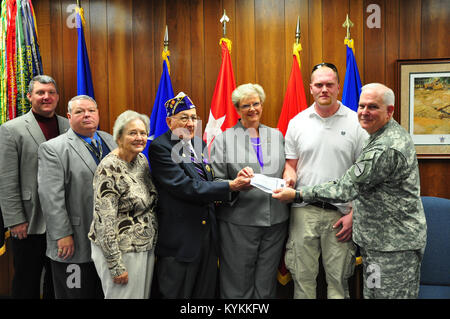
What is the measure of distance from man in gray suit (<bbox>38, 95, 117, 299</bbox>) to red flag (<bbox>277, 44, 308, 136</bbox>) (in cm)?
153

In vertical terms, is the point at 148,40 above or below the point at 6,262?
above

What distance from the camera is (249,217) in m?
2.08

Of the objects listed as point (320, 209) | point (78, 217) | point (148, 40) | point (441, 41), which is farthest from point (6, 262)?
point (441, 41)

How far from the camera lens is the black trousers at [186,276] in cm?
188

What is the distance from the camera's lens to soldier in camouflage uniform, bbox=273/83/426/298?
174 cm

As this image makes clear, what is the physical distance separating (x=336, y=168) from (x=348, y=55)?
119cm

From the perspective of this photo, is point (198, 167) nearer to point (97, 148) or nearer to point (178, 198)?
point (178, 198)

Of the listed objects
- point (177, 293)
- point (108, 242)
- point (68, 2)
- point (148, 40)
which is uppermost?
point (68, 2)

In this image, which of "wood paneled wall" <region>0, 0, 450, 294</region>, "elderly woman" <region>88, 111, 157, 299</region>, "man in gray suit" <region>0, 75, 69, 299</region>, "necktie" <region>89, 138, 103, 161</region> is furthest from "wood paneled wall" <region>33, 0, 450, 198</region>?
"elderly woman" <region>88, 111, 157, 299</region>

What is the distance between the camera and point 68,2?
3148 mm

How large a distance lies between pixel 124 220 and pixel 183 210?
336mm

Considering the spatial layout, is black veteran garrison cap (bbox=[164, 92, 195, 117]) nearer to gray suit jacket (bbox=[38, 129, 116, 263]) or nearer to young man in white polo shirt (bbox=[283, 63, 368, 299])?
gray suit jacket (bbox=[38, 129, 116, 263])

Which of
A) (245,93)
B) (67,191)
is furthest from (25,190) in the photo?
(245,93)

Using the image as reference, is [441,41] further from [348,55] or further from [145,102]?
[145,102]
